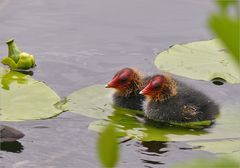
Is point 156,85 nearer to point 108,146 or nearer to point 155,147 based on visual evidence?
point 155,147

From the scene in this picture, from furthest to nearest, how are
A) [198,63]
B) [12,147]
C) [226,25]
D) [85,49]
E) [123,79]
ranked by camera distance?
1. [85,49]
2. [198,63]
3. [123,79]
4. [12,147]
5. [226,25]

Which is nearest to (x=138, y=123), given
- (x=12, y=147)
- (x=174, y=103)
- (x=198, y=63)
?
(x=174, y=103)

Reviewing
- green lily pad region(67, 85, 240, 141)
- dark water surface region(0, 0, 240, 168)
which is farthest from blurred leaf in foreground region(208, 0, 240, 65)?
green lily pad region(67, 85, 240, 141)

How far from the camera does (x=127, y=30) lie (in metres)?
6.42

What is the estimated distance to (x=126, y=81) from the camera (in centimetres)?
454

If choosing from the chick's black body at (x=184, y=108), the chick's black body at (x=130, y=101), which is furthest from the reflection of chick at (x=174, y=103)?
the chick's black body at (x=130, y=101)

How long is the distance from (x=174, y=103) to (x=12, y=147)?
1220mm

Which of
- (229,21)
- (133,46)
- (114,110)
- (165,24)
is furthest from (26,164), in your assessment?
(165,24)

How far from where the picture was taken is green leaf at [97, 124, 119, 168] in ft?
1.66

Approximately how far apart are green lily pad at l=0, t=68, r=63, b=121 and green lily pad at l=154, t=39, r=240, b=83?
1.16m

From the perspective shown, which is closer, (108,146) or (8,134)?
(108,146)

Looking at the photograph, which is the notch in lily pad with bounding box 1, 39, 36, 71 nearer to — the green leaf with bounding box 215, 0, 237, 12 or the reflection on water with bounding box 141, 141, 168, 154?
the reflection on water with bounding box 141, 141, 168, 154

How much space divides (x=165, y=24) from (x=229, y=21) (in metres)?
6.23

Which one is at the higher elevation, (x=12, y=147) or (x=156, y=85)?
(x=156, y=85)
